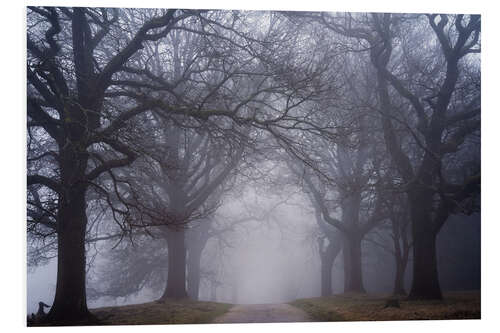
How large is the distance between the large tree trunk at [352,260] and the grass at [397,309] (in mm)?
828

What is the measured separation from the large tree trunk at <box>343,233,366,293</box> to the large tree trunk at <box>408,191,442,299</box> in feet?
3.61

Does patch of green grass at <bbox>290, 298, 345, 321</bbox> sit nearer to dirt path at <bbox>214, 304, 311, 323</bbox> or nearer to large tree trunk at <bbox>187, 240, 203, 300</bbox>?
dirt path at <bbox>214, 304, 311, 323</bbox>

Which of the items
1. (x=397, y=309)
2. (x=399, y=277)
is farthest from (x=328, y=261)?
(x=397, y=309)

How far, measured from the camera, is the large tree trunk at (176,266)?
7.80 meters

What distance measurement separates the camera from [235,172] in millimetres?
7508

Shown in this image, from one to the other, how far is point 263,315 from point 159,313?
164 cm

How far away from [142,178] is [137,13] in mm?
2668

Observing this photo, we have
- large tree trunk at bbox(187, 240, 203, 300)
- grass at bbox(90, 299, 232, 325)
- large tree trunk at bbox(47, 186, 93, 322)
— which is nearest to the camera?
large tree trunk at bbox(47, 186, 93, 322)

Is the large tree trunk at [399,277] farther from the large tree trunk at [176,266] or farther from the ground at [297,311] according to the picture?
the large tree trunk at [176,266]

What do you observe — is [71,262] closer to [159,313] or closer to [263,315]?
[159,313]

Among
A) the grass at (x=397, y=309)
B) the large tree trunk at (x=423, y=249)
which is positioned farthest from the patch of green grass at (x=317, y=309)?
the large tree trunk at (x=423, y=249)

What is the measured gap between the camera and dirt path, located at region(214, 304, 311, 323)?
7.01 m

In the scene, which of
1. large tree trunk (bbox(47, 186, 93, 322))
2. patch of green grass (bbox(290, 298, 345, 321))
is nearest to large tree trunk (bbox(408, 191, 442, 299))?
patch of green grass (bbox(290, 298, 345, 321))

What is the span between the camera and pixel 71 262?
6.55 meters
